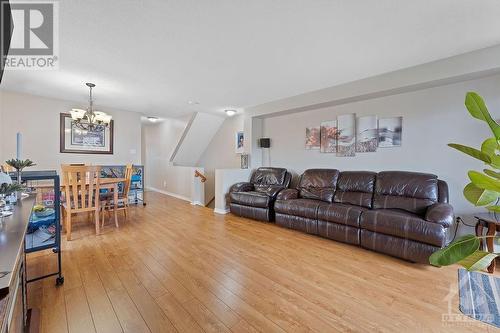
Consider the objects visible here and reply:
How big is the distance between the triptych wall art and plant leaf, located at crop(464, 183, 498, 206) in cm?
282

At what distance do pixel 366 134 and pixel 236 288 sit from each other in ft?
10.5

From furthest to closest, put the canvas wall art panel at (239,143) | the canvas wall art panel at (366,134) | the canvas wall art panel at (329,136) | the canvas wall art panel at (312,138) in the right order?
the canvas wall art panel at (239,143)
the canvas wall art panel at (312,138)
the canvas wall art panel at (329,136)
the canvas wall art panel at (366,134)

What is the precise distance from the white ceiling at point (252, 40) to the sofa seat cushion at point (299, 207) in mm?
1945

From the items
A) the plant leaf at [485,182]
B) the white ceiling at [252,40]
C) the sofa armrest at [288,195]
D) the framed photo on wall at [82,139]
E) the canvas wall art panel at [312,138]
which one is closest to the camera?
the plant leaf at [485,182]

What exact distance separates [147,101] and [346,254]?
4.61m

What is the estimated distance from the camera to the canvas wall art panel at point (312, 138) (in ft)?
13.9

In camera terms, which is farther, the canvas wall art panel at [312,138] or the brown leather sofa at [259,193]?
the canvas wall art panel at [312,138]

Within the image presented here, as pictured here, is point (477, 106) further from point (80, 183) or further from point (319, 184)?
point (80, 183)

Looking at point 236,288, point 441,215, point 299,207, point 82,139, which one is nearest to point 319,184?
Answer: point 299,207

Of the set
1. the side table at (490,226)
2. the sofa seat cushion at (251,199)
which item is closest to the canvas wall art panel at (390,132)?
the side table at (490,226)

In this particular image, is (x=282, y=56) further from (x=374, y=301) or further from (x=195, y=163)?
(x=195, y=163)

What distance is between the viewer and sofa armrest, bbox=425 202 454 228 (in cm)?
227

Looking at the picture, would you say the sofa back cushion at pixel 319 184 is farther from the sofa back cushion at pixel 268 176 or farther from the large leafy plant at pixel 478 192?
the large leafy plant at pixel 478 192

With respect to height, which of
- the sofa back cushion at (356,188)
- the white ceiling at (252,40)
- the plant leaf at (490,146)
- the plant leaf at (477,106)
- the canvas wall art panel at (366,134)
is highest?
the white ceiling at (252,40)
